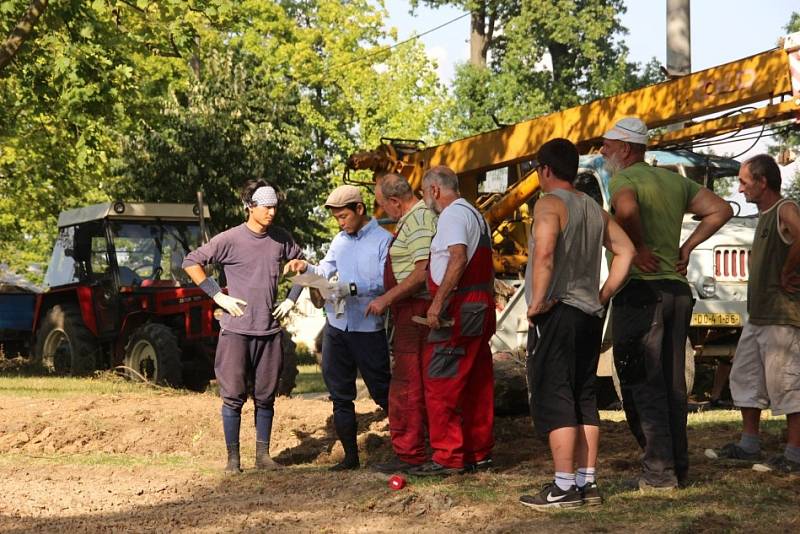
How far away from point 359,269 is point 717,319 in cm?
580

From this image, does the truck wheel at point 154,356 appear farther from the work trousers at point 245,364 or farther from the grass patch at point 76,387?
the work trousers at point 245,364

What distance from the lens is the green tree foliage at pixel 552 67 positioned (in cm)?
4259

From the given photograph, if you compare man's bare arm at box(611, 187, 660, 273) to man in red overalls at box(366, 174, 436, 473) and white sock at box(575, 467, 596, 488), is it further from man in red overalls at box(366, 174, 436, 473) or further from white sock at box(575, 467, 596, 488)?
man in red overalls at box(366, 174, 436, 473)

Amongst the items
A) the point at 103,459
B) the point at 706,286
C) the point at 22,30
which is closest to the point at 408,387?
the point at 103,459

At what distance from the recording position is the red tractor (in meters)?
16.1

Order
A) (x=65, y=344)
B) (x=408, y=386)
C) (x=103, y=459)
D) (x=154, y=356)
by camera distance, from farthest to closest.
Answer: (x=65, y=344), (x=154, y=356), (x=103, y=459), (x=408, y=386)

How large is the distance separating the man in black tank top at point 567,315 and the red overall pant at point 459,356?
0.96 meters

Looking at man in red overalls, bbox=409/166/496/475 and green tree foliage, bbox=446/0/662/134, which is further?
green tree foliage, bbox=446/0/662/134

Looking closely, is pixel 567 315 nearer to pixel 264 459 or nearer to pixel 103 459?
pixel 264 459

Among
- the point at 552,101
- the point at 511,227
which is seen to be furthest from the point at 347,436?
the point at 552,101

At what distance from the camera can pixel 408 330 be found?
8.08m

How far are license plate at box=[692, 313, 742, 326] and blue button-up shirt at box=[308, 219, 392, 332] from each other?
5.36m

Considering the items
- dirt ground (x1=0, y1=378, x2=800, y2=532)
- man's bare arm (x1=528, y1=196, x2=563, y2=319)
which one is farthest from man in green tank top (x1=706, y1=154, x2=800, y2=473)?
man's bare arm (x1=528, y1=196, x2=563, y2=319)

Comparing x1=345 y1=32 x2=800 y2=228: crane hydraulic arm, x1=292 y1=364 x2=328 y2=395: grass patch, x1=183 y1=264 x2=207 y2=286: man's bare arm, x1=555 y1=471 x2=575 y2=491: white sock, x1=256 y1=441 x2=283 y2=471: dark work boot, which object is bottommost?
x1=292 y1=364 x2=328 y2=395: grass patch
